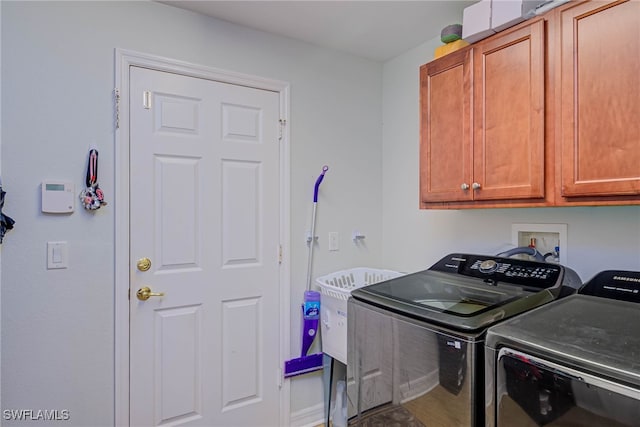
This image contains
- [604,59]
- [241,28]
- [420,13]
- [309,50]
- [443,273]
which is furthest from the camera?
[309,50]

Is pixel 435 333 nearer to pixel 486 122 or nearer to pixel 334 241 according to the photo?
pixel 486 122

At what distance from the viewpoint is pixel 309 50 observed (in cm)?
237

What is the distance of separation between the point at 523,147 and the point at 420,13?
0.98 m

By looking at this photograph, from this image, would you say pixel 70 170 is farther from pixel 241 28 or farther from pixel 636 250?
pixel 636 250

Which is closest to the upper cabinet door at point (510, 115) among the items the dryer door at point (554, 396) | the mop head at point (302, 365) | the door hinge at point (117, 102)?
the dryer door at point (554, 396)

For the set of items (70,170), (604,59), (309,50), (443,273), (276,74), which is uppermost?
(309,50)

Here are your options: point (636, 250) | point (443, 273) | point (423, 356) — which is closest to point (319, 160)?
point (443, 273)

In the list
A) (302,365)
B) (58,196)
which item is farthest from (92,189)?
(302,365)

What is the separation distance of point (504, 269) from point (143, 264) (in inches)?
66.1

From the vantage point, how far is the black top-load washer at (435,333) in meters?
1.13

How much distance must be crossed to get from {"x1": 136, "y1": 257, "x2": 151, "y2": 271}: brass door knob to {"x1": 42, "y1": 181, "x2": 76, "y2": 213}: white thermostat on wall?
384mm

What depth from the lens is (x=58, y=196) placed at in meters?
1.68

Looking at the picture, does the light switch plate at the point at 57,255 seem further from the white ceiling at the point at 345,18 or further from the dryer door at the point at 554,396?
the dryer door at the point at 554,396

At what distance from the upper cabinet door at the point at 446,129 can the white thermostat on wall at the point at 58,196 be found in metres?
1.68
